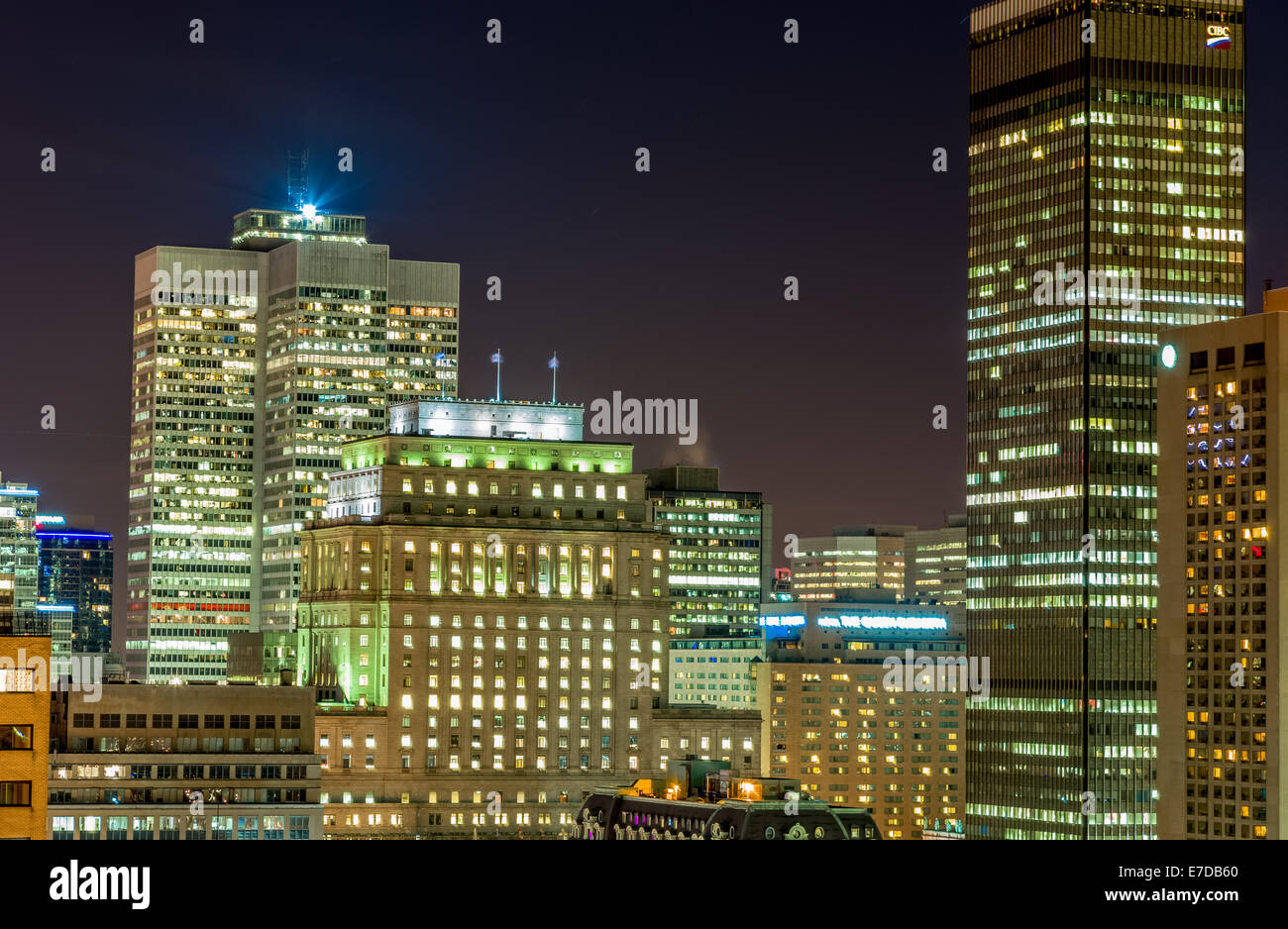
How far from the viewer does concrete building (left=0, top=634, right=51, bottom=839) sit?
182 feet

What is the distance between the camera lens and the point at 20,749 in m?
56.4

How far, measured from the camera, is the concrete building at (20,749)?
182 feet
